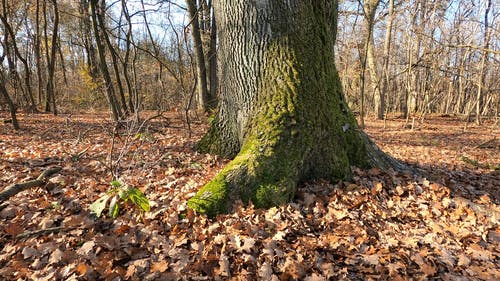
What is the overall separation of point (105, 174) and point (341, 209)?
336cm

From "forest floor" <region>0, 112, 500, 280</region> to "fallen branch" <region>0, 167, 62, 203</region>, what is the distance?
4.3 inches

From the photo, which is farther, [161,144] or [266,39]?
[161,144]

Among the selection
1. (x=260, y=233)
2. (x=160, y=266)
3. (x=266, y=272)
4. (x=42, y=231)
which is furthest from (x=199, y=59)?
(x=266, y=272)

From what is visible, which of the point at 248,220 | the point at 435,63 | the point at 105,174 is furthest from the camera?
the point at 435,63

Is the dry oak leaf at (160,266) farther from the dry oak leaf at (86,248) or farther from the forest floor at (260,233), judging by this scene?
the dry oak leaf at (86,248)

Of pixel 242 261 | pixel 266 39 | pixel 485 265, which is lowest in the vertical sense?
pixel 485 265

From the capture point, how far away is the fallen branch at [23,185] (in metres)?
2.76

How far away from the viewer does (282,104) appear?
11.5 ft

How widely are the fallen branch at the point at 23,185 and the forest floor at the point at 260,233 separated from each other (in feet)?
0.36

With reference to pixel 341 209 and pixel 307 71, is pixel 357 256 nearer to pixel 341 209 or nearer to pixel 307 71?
pixel 341 209

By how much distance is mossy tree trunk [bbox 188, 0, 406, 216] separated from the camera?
3229mm

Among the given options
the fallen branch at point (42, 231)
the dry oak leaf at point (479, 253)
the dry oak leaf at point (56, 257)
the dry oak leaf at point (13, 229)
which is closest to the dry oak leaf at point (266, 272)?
the dry oak leaf at point (56, 257)

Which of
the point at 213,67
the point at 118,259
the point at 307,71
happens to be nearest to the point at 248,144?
the point at 307,71

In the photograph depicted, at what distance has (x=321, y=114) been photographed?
12.0 feet
